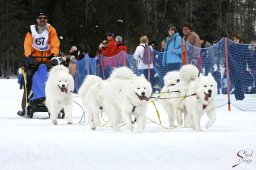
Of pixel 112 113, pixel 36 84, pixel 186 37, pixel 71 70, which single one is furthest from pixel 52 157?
pixel 71 70

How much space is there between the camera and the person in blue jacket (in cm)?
1176

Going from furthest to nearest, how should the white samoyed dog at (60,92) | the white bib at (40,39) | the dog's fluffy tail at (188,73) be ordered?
1. the white bib at (40,39)
2. the white samoyed dog at (60,92)
3. the dog's fluffy tail at (188,73)

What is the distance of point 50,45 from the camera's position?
1055cm

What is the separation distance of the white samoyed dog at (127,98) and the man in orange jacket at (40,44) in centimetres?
297

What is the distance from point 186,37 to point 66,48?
39.3 metres

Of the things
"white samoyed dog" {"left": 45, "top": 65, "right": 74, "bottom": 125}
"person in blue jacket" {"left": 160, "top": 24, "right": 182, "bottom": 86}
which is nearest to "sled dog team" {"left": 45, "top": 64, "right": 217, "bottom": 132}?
"white samoyed dog" {"left": 45, "top": 65, "right": 74, "bottom": 125}

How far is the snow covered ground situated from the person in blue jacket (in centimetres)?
445

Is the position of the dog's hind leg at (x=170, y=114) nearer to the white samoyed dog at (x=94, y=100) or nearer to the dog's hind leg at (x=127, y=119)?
the white samoyed dog at (x=94, y=100)

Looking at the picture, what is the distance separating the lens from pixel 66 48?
168ft

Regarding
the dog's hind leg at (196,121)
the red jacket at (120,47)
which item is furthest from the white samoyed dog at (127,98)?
the red jacket at (120,47)

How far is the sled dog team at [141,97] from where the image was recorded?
7395 millimetres

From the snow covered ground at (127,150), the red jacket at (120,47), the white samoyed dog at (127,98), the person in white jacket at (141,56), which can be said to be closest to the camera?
the snow covered ground at (127,150)

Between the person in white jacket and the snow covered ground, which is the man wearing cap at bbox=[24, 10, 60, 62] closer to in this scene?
the snow covered ground

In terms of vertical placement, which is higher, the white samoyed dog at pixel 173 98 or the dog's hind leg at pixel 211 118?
the white samoyed dog at pixel 173 98
